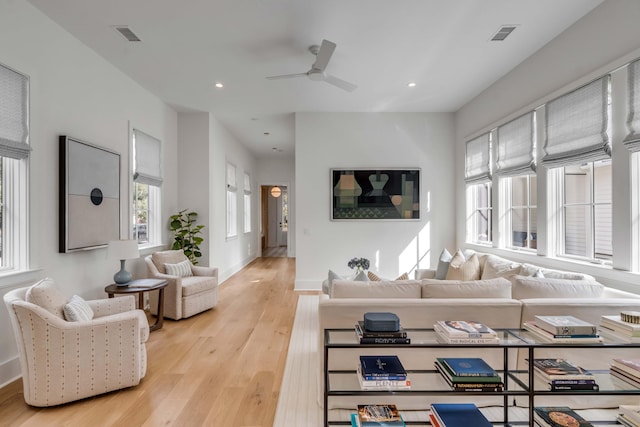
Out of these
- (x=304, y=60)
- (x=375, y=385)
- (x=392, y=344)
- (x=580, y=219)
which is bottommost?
(x=375, y=385)

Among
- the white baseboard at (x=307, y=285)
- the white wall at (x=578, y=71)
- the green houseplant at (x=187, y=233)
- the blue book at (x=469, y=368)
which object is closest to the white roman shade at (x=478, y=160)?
the white wall at (x=578, y=71)

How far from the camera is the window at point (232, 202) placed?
7168mm

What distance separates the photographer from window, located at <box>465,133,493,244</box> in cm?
482

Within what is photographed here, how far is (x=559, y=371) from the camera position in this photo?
1.60 metres

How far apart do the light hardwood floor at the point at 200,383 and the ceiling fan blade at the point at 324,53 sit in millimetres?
2959

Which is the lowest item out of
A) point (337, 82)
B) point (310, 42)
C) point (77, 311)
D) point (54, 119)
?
point (77, 311)

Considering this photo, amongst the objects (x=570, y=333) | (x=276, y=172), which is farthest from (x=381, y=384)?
(x=276, y=172)

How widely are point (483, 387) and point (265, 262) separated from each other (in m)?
7.84

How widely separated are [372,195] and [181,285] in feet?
11.1

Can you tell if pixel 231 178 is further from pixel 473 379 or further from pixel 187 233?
pixel 473 379

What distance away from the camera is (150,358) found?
306 centimetres

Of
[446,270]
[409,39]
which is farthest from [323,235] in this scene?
[409,39]

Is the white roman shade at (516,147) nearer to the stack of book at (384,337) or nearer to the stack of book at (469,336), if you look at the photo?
the stack of book at (469,336)

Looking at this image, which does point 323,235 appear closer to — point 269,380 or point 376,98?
point 376,98
